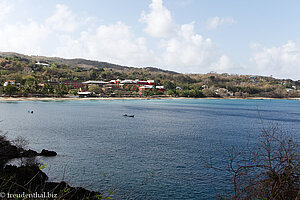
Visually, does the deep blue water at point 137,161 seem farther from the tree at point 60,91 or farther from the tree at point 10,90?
the tree at point 60,91

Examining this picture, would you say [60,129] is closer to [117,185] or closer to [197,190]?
[117,185]

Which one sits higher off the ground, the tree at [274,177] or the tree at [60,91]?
the tree at [60,91]

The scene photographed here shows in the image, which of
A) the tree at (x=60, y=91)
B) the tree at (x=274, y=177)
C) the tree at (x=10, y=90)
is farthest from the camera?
the tree at (x=60, y=91)

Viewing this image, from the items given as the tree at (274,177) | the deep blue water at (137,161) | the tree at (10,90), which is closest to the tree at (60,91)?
the tree at (10,90)

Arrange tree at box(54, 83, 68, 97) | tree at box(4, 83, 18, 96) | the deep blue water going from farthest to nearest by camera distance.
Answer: tree at box(54, 83, 68, 97), tree at box(4, 83, 18, 96), the deep blue water

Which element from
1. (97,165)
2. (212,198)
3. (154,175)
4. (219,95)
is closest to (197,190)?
(212,198)

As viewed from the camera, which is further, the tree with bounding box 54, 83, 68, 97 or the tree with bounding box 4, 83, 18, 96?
the tree with bounding box 54, 83, 68, 97

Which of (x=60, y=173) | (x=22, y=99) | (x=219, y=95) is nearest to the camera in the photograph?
(x=60, y=173)

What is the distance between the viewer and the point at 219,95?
630 feet

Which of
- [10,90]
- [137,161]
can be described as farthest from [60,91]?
[137,161]

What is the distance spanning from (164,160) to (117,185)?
7.24 metres

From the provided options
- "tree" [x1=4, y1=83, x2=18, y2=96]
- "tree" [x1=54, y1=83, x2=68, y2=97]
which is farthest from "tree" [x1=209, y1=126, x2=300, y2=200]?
"tree" [x1=54, y1=83, x2=68, y2=97]

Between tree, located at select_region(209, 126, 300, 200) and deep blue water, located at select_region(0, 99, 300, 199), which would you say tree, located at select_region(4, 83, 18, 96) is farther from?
tree, located at select_region(209, 126, 300, 200)

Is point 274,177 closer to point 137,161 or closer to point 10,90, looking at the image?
point 137,161
